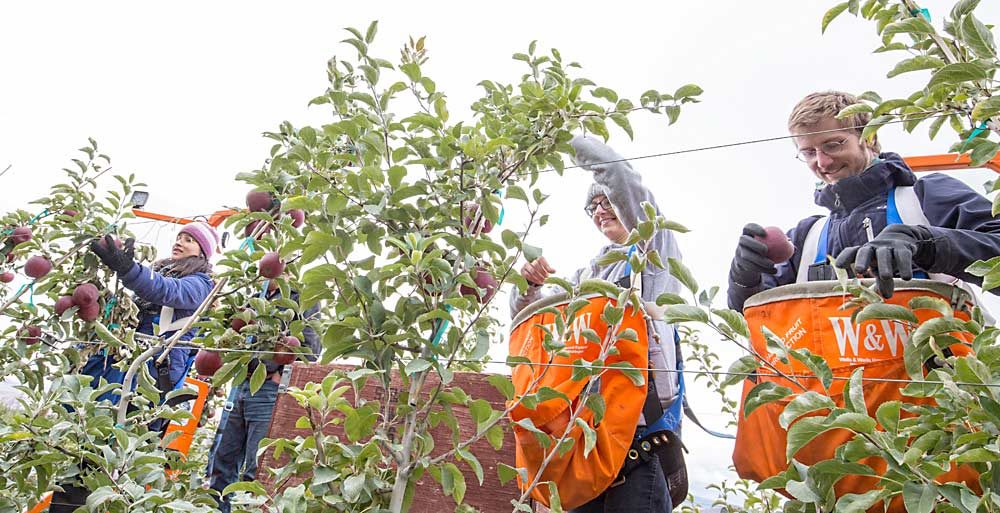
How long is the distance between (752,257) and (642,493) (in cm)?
59

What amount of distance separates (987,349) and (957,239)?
419 mm

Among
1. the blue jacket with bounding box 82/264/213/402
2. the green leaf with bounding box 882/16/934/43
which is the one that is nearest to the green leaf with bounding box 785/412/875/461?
the green leaf with bounding box 882/16/934/43

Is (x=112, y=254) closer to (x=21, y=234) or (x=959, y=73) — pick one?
(x=21, y=234)

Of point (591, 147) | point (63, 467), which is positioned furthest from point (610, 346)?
point (63, 467)

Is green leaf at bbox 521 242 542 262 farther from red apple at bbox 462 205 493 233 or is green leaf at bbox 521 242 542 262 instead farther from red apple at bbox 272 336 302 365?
red apple at bbox 272 336 302 365

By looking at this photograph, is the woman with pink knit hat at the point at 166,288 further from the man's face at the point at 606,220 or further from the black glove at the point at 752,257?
the black glove at the point at 752,257

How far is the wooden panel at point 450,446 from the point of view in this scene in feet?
5.84

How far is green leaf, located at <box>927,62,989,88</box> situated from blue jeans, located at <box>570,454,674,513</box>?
981 mm

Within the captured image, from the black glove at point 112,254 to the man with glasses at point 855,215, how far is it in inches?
77.2

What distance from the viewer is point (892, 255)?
41.4 inches

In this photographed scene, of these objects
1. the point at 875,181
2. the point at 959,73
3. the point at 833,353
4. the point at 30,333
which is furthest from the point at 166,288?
the point at 959,73

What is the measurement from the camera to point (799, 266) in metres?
1.52

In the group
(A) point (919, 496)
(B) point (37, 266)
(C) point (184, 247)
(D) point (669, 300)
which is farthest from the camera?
(C) point (184, 247)

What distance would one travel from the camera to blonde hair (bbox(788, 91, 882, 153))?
1.46 meters
